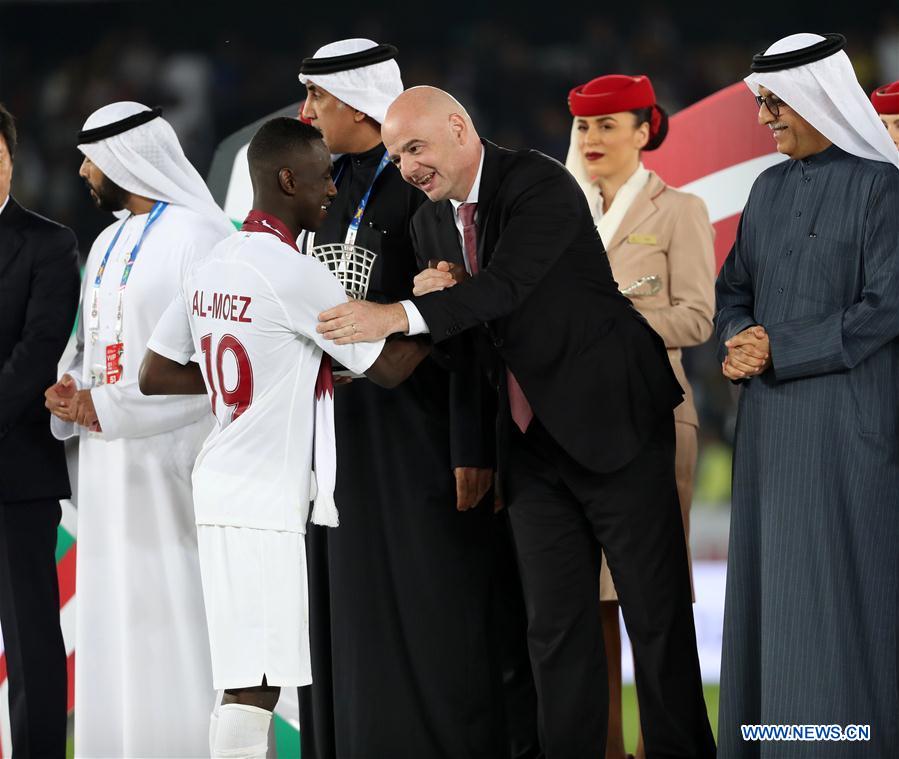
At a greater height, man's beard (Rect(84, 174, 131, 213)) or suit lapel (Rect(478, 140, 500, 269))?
man's beard (Rect(84, 174, 131, 213))

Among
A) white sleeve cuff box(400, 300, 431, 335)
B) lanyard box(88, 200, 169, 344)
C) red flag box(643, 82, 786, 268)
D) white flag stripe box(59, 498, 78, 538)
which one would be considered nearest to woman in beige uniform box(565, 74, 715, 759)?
red flag box(643, 82, 786, 268)

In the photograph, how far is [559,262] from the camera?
3467 mm

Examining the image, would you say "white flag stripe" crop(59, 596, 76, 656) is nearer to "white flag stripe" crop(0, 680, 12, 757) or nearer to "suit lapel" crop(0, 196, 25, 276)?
"white flag stripe" crop(0, 680, 12, 757)

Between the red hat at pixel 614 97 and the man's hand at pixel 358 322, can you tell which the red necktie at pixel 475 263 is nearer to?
the man's hand at pixel 358 322

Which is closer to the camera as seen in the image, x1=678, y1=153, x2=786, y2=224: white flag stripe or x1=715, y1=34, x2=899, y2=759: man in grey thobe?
x1=715, y1=34, x2=899, y2=759: man in grey thobe

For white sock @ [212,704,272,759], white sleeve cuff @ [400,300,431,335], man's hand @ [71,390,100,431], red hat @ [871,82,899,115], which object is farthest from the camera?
red hat @ [871,82,899,115]

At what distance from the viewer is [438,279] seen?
131 inches

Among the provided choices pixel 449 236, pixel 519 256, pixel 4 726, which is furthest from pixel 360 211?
pixel 4 726

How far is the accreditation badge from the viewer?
3.90 m

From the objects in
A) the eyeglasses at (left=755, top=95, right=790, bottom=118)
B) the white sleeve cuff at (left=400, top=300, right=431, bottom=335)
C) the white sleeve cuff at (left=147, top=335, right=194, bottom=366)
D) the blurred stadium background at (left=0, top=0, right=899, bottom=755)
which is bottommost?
the white sleeve cuff at (left=147, top=335, right=194, bottom=366)

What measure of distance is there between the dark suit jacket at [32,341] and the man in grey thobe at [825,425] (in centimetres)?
210

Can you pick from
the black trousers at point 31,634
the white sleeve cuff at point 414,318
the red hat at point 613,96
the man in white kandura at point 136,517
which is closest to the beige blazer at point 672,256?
the red hat at point 613,96

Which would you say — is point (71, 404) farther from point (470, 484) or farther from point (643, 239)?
point (643, 239)

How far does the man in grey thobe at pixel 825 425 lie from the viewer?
324 centimetres
